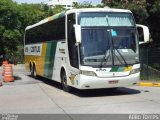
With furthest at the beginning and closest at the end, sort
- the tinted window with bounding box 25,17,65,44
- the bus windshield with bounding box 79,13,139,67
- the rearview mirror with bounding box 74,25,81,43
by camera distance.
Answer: the tinted window with bounding box 25,17,65,44, the bus windshield with bounding box 79,13,139,67, the rearview mirror with bounding box 74,25,81,43

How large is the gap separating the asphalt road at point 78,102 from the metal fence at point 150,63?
5.83 m

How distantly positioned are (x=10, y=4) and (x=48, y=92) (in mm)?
36118

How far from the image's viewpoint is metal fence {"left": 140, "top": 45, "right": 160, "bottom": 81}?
2338cm

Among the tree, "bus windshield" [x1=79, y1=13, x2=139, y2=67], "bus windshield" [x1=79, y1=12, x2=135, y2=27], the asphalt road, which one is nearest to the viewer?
the asphalt road

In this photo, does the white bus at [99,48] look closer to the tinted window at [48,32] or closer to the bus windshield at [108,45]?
the bus windshield at [108,45]

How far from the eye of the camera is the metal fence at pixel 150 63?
23.4 meters

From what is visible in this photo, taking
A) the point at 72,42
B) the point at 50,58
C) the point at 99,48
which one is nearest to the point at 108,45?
the point at 99,48

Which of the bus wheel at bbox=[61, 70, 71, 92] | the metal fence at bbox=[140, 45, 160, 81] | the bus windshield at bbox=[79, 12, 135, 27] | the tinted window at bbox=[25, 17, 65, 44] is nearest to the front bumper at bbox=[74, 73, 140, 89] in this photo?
the bus wheel at bbox=[61, 70, 71, 92]

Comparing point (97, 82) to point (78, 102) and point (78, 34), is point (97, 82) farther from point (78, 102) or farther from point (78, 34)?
point (78, 34)

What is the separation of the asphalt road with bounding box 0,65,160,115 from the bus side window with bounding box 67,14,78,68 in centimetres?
136

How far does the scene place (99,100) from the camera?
14.3 meters

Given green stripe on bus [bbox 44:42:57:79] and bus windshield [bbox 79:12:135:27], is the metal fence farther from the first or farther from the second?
bus windshield [bbox 79:12:135:27]

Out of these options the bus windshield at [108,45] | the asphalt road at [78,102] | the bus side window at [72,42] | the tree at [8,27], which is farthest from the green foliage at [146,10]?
the tree at [8,27]

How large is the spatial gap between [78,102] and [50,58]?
6.53 metres
